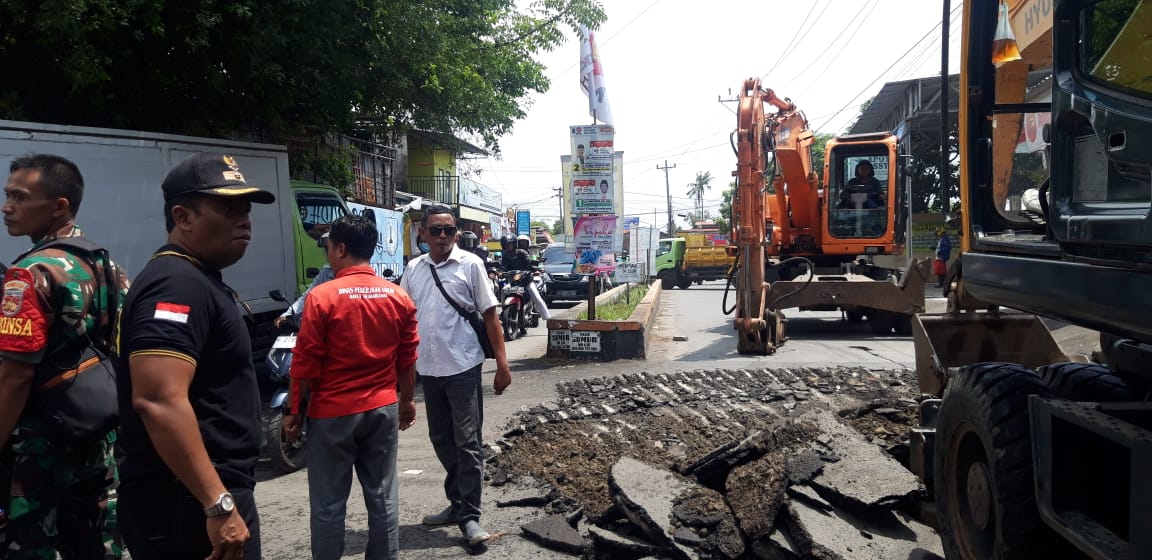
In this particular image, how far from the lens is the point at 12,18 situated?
7715mm

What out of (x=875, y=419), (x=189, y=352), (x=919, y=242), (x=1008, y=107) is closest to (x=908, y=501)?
(x=875, y=419)

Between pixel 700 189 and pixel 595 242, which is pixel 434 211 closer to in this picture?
pixel 595 242

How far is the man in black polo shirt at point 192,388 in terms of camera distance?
6.98ft

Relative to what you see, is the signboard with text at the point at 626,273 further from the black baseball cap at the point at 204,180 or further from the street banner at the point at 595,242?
the black baseball cap at the point at 204,180

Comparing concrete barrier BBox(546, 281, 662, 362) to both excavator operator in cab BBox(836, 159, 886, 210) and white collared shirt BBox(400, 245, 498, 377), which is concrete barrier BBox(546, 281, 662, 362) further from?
white collared shirt BBox(400, 245, 498, 377)

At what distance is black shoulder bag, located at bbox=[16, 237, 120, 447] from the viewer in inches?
113

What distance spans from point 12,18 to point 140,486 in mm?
7564

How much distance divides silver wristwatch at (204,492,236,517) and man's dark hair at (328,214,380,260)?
1734 mm

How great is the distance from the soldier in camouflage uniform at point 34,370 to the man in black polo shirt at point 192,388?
0.70 metres

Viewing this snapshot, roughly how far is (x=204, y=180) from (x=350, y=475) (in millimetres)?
1723

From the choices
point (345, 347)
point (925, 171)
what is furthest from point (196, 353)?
point (925, 171)

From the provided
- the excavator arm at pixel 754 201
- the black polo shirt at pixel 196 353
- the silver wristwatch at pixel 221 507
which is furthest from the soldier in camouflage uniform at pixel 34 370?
the excavator arm at pixel 754 201

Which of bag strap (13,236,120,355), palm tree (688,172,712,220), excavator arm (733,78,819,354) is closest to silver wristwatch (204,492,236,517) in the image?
bag strap (13,236,120,355)

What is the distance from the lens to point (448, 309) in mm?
4648
